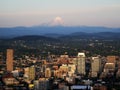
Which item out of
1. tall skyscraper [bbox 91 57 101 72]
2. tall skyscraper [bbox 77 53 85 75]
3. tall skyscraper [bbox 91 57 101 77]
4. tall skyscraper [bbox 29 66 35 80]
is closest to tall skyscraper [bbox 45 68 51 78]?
tall skyscraper [bbox 29 66 35 80]

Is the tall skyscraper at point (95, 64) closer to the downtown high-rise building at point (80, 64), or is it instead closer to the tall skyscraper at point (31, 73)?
the downtown high-rise building at point (80, 64)

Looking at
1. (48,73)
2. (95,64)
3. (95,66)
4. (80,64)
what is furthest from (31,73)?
(95,64)

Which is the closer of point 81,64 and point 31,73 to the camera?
point 31,73

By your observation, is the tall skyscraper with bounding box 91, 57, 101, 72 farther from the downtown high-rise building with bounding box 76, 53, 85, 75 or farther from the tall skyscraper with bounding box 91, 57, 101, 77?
the downtown high-rise building with bounding box 76, 53, 85, 75

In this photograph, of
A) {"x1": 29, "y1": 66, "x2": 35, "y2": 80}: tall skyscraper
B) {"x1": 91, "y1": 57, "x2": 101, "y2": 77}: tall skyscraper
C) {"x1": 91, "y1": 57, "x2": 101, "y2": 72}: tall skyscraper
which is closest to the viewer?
{"x1": 29, "y1": 66, "x2": 35, "y2": 80}: tall skyscraper

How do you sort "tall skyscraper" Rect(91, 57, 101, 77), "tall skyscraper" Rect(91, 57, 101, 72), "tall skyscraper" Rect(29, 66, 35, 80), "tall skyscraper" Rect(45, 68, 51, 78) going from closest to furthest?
"tall skyscraper" Rect(29, 66, 35, 80), "tall skyscraper" Rect(45, 68, 51, 78), "tall skyscraper" Rect(91, 57, 101, 77), "tall skyscraper" Rect(91, 57, 101, 72)

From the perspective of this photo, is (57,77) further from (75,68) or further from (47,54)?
(47,54)

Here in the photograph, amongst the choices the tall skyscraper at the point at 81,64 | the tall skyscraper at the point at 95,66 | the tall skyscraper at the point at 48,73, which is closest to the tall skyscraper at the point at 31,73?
the tall skyscraper at the point at 48,73

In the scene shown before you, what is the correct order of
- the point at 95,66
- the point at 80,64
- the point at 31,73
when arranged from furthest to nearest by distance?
the point at 80,64, the point at 95,66, the point at 31,73

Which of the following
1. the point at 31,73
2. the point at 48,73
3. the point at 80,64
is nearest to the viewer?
the point at 31,73

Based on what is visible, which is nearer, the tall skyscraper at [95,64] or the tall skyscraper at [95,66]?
the tall skyscraper at [95,66]

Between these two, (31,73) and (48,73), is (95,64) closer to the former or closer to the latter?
(48,73)
